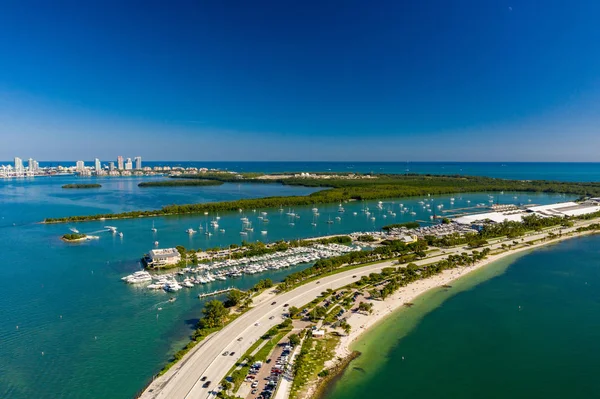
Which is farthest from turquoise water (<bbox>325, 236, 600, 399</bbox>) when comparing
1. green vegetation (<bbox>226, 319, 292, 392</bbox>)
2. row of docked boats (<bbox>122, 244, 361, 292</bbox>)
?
row of docked boats (<bbox>122, 244, 361, 292</bbox>)

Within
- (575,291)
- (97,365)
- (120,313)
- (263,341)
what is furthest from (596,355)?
(120,313)

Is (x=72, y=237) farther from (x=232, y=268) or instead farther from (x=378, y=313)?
(x=378, y=313)

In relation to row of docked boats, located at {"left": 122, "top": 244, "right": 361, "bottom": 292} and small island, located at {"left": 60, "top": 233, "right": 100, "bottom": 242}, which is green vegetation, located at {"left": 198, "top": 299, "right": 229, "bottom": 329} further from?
small island, located at {"left": 60, "top": 233, "right": 100, "bottom": 242}

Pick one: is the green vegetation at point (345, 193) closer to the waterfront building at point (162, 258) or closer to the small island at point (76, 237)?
the small island at point (76, 237)

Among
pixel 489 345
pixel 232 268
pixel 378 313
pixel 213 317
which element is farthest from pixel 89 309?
pixel 489 345

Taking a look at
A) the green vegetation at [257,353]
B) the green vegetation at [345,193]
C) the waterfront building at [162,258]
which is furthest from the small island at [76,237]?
the green vegetation at [257,353]

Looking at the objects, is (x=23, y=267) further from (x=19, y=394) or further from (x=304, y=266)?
(x=304, y=266)
